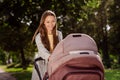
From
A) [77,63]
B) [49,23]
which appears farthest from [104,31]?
[77,63]

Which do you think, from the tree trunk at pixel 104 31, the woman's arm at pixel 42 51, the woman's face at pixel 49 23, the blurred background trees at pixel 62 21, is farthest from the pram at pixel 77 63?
the tree trunk at pixel 104 31

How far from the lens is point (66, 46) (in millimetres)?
4238

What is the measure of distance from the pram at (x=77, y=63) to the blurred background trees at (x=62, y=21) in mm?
22779

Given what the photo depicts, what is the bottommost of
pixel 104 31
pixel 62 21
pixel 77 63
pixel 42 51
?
pixel 104 31

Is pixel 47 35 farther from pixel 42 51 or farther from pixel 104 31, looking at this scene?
pixel 104 31

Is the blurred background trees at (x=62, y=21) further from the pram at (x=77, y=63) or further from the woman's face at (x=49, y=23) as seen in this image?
the pram at (x=77, y=63)

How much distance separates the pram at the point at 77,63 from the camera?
411cm

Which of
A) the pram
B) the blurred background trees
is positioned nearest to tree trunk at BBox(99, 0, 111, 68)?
the blurred background trees

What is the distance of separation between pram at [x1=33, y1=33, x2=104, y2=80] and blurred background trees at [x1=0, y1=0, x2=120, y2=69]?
22.8 meters

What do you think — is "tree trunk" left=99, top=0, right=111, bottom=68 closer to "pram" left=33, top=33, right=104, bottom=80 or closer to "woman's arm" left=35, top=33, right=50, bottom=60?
"woman's arm" left=35, top=33, right=50, bottom=60

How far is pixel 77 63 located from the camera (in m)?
4.11

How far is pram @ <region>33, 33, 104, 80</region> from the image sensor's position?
4.11 metres

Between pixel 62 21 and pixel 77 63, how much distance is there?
3833 cm

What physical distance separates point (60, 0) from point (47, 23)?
2213 cm
